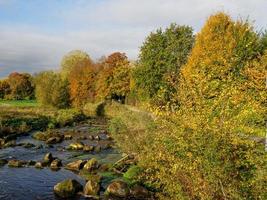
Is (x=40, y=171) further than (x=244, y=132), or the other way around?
(x=40, y=171)

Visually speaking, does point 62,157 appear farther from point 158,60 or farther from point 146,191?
point 158,60

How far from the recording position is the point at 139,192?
31531 millimetres

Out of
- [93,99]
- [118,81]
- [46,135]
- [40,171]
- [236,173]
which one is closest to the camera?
[236,173]

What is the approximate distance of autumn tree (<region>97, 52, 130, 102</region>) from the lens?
9719cm

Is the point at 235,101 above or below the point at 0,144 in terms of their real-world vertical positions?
above

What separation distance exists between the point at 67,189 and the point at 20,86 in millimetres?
122768

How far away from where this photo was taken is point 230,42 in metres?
51.0

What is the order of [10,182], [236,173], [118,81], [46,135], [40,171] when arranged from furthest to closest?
[118,81] → [46,135] → [40,171] → [10,182] → [236,173]

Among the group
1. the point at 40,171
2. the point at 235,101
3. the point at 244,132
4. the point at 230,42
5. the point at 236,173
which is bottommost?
the point at 40,171

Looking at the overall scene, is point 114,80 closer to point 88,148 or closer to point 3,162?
point 88,148

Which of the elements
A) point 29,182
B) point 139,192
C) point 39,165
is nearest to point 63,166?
Answer: point 39,165

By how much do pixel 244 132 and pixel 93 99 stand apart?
8863 cm

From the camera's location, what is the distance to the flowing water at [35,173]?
3238cm

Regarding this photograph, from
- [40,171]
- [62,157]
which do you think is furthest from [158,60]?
[40,171]
